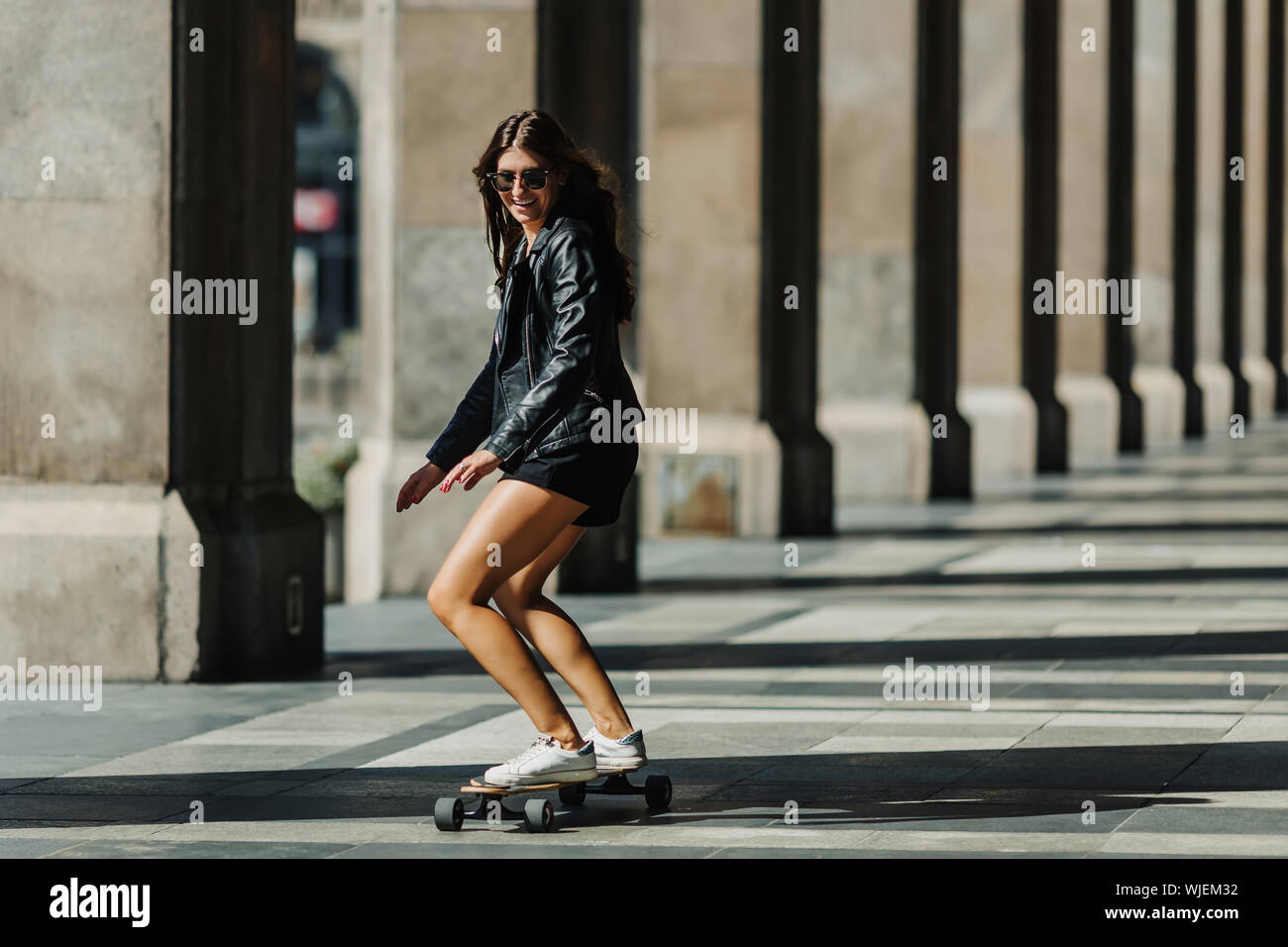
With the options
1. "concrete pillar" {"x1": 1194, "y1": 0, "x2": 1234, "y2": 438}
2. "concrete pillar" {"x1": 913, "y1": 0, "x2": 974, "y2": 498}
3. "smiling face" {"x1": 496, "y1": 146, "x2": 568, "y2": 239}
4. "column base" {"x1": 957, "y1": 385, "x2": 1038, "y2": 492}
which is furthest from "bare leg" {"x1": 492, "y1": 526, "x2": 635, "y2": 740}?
"concrete pillar" {"x1": 1194, "y1": 0, "x2": 1234, "y2": 438}

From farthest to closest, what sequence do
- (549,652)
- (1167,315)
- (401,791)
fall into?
(1167,315)
(401,791)
(549,652)

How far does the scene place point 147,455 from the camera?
34.2 feet

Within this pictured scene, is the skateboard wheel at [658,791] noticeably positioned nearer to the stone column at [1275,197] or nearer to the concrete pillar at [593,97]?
the concrete pillar at [593,97]

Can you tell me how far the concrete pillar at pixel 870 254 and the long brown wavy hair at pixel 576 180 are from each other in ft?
47.6

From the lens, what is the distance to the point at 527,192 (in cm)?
700

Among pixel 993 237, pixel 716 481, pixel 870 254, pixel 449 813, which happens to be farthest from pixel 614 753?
pixel 993 237

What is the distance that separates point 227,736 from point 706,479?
926cm

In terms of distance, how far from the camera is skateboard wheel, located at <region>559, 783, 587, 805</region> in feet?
23.4

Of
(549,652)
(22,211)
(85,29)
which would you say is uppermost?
(85,29)

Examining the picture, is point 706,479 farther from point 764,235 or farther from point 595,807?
point 595,807

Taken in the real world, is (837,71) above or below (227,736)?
above

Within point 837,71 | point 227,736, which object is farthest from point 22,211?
point 837,71

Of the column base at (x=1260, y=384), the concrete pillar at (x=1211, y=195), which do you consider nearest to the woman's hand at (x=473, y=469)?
the concrete pillar at (x=1211, y=195)
